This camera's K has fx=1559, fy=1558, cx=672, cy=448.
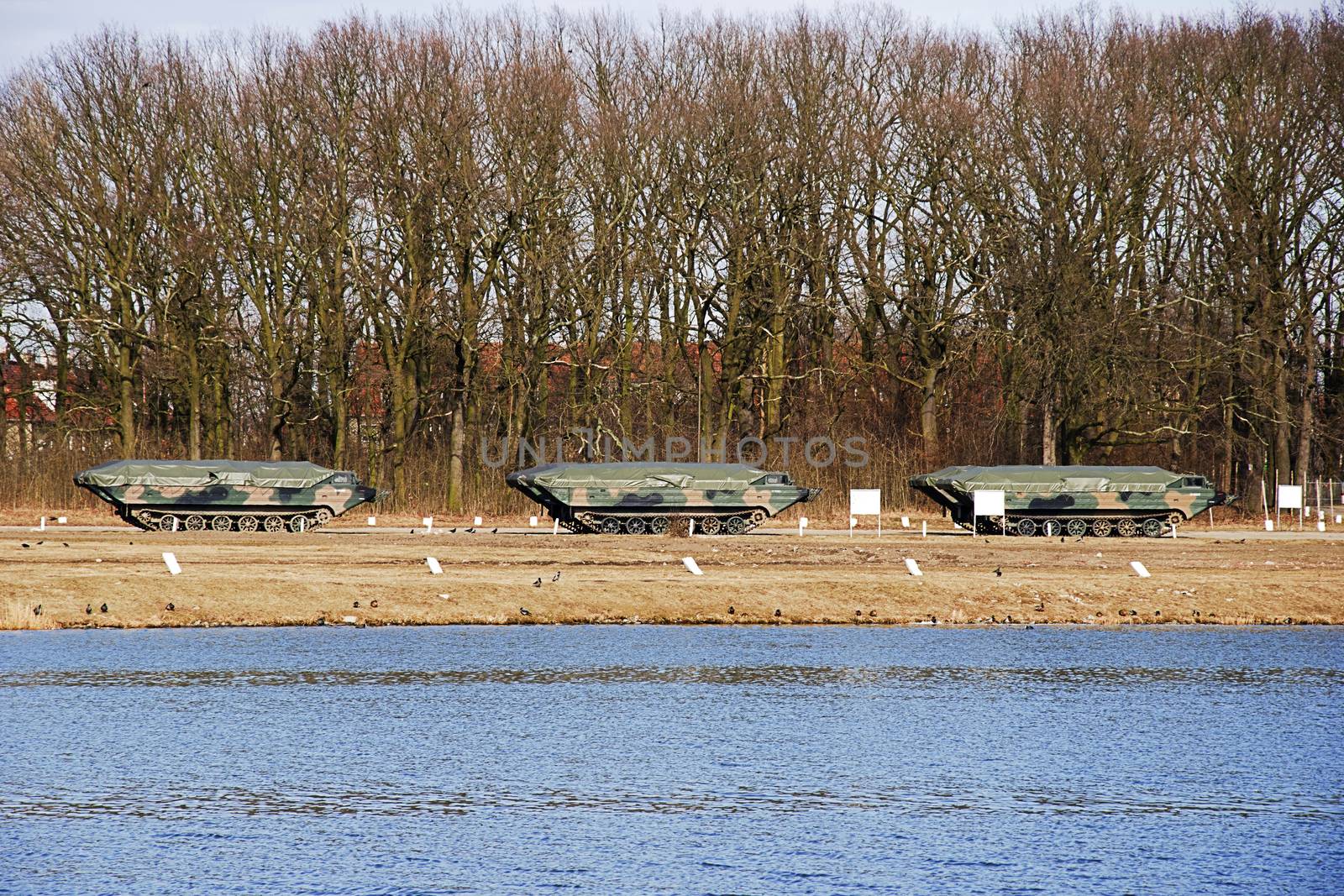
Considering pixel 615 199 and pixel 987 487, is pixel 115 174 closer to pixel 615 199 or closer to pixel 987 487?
pixel 615 199

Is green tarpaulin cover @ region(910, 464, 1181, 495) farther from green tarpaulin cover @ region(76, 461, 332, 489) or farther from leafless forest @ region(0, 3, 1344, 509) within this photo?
green tarpaulin cover @ region(76, 461, 332, 489)

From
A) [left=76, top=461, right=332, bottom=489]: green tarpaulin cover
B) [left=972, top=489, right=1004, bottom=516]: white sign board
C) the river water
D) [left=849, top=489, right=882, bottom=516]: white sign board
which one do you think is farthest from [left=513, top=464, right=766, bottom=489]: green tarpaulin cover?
the river water

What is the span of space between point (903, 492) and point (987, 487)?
24.1 ft

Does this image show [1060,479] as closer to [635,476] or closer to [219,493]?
[635,476]

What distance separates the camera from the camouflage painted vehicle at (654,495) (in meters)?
39.8

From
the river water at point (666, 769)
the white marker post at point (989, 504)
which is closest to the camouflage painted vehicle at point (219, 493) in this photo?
the white marker post at point (989, 504)

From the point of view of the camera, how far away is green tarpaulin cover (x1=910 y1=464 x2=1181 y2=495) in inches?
1588

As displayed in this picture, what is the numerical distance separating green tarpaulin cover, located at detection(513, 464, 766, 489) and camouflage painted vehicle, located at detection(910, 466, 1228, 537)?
20.1 feet

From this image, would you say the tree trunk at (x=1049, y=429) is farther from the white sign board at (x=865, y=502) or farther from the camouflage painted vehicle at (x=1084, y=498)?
the white sign board at (x=865, y=502)

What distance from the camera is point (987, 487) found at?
40.3m

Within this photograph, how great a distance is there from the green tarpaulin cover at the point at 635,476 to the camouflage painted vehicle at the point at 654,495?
0.02 metres

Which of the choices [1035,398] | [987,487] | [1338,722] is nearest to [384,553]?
[987,487]

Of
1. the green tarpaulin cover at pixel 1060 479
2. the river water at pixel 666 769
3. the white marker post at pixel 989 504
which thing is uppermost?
the green tarpaulin cover at pixel 1060 479

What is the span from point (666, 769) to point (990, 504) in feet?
87.2
